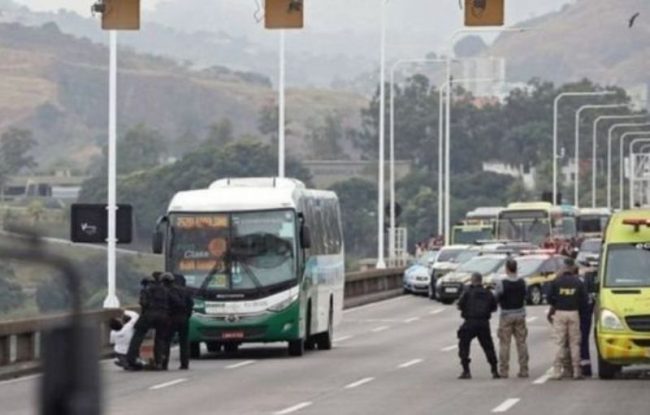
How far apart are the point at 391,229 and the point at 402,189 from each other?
86.6 meters

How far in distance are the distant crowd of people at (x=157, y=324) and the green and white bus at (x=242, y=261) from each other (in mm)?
2177

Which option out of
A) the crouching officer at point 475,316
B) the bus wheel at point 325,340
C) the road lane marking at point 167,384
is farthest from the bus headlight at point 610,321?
the bus wheel at point 325,340

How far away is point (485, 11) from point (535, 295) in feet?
84.8

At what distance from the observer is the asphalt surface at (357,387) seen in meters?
23.1

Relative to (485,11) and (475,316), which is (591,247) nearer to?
(485,11)

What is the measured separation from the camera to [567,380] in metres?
28.1

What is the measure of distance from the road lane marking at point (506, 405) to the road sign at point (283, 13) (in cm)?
1123

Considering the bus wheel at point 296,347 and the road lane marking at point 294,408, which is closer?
the road lane marking at point 294,408

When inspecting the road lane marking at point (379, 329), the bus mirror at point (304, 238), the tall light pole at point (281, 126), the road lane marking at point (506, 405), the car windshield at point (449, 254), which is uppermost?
the tall light pole at point (281, 126)

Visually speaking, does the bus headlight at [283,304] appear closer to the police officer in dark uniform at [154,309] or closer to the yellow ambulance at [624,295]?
the police officer in dark uniform at [154,309]

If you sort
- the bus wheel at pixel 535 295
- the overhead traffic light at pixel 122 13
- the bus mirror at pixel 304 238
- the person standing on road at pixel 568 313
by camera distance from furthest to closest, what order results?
the bus wheel at pixel 535 295
the bus mirror at pixel 304 238
the overhead traffic light at pixel 122 13
the person standing on road at pixel 568 313

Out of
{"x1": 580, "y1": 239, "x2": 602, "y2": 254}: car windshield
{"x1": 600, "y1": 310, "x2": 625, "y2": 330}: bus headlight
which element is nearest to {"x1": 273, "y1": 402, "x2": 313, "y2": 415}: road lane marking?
{"x1": 600, "y1": 310, "x2": 625, "y2": 330}: bus headlight

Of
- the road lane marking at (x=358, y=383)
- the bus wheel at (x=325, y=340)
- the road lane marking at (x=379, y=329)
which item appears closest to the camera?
the road lane marking at (x=358, y=383)

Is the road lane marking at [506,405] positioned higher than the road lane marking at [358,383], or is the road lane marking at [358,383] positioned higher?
the road lane marking at [506,405]
